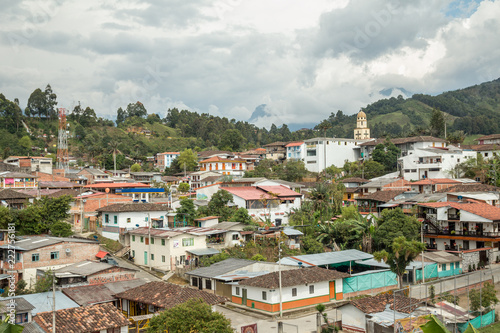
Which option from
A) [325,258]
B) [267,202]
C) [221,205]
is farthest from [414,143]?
[325,258]

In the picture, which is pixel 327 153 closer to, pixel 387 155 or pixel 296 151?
pixel 296 151

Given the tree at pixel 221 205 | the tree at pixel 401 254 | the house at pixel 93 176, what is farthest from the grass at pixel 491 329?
the house at pixel 93 176

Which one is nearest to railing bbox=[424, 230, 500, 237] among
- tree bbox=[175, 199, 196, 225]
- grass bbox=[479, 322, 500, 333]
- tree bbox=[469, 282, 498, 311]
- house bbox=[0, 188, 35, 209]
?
tree bbox=[469, 282, 498, 311]

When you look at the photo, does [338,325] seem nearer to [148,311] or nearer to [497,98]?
[148,311]

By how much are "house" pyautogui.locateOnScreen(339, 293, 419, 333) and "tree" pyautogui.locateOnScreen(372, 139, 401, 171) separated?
4604 centimetres

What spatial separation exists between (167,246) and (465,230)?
71.2 ft

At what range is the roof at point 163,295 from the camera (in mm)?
20516

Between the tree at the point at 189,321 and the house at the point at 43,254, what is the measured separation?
1393 cm

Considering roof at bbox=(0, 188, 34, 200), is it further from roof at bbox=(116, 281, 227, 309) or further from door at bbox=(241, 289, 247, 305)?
door at bbox=(241, 289, 247, 305)

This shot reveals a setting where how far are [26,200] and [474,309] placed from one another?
34.0 meters

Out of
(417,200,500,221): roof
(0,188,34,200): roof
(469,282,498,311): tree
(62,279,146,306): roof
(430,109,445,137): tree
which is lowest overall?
(469,282,498,311): tree

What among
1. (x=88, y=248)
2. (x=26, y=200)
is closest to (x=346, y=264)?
(x=88, y=248)

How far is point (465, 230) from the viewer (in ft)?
115

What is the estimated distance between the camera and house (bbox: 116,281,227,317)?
20.6 m
